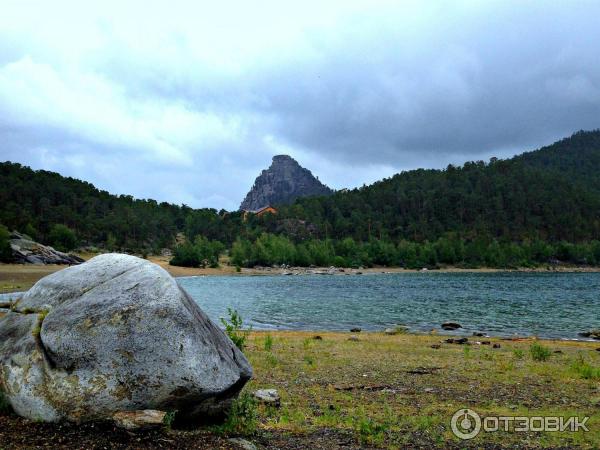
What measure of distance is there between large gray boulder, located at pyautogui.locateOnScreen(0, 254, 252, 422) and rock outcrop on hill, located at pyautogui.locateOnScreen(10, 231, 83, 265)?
385 feet

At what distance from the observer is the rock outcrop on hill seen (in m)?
113

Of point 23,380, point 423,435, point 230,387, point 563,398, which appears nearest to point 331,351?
point 563,398

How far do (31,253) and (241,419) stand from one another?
403 feet

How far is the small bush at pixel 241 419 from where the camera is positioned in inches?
391

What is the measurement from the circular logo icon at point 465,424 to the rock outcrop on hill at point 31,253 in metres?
120

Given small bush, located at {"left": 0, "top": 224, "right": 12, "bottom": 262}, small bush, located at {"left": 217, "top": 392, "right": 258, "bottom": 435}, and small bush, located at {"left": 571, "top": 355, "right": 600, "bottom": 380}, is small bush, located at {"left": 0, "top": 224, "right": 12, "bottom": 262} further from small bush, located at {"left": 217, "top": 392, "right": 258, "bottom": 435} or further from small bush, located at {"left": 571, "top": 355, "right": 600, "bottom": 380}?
small bush, located at {"left": 571, "top": 355, "right": 600, "bottom": 380}

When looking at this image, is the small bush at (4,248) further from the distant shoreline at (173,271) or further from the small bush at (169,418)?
the small bush at (169,418)

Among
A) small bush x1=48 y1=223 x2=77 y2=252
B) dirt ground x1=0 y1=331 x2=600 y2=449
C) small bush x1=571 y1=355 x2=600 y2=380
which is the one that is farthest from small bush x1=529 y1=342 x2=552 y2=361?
small bush x1=48 y1=223 x2=77 y2=252

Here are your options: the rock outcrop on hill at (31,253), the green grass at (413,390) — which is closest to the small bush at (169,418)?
the green grass at (413,390)

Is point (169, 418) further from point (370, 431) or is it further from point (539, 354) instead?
point (539, 354)

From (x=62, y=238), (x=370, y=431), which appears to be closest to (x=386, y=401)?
(x=370, y=431)

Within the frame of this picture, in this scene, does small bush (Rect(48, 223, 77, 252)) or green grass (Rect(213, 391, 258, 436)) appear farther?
small bush (Rect(48, 223, 77, 252))

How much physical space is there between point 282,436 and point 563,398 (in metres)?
9.35

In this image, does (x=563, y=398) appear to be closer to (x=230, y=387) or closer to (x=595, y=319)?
(x=230, y=387)
